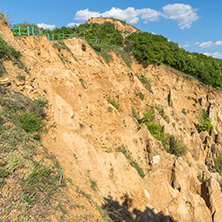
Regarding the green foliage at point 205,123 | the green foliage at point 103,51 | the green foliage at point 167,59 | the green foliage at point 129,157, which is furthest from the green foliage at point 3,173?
the green foliage at point 205,123

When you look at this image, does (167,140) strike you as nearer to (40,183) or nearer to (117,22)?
(40,183)

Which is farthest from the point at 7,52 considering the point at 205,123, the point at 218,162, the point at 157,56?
the point at 205,123

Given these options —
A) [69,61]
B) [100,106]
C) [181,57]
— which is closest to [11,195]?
[100,106]

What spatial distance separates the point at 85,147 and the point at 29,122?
5.20 metres

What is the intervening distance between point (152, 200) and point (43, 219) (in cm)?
1130

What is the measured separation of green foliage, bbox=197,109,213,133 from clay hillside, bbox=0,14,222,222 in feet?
7.90

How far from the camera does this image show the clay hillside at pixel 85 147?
557 centimetres

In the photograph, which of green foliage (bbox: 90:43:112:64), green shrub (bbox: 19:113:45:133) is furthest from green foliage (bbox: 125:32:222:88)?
green shrub (bbox: 19:113:45:133)

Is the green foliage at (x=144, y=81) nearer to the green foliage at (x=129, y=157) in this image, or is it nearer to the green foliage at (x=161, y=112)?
the green foliage at (x=161, y=112)

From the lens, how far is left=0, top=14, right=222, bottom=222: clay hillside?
219 inches

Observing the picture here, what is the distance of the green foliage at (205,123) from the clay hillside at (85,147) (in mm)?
2408

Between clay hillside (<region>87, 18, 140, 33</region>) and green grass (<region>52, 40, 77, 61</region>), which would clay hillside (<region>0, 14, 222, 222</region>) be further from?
clay hillside (<region>87, 18, 140, 33</region>)

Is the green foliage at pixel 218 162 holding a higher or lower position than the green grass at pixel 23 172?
lower

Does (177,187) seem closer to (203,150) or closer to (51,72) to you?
(203,150)
